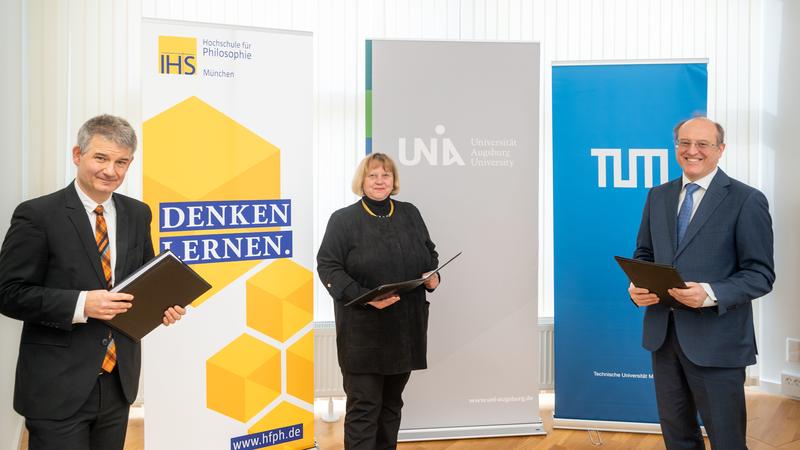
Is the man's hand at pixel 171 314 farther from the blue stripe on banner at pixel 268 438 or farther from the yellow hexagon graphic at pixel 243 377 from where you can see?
the blue stripe on banner at pixel 268 438

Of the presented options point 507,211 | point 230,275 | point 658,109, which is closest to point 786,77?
point 658,109

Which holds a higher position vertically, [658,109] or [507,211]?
[658,109]

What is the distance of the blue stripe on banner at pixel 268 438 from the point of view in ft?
9.98

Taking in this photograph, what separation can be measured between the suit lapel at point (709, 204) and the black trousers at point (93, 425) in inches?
83.2

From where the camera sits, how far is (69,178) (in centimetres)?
379

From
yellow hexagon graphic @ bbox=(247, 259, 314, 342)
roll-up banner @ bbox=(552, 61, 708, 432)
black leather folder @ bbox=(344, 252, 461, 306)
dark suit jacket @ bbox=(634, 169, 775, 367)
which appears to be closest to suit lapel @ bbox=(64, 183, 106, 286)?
black leather folder @ bbox=(344, 252, 461, 306)

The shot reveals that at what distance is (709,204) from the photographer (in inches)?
91.1

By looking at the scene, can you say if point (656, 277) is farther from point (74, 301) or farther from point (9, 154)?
point (9, 154)

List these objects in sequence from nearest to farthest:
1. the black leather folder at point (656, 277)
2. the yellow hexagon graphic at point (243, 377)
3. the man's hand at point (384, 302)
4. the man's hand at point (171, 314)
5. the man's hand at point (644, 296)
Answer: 1. the man's hand at point (171, 314)
2. the black leather folder at point (656, 277)
3. the man's hand at point (644, 296)
4. the man's hand at point (384, 302)
5. the yellow hexagon graphic at point (243, 377)

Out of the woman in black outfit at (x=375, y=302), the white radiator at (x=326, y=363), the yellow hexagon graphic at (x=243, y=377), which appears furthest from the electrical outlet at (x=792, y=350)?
the yellow hexagon graphic at (x=243, y=377)

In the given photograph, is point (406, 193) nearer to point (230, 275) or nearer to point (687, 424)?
point (230, 275)

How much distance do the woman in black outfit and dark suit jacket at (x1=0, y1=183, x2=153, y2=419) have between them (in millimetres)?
1193

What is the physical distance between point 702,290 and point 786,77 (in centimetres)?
323

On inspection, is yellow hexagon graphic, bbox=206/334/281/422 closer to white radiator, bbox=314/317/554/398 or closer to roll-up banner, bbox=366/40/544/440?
roll-up banner, bbox=366/40/544/440
